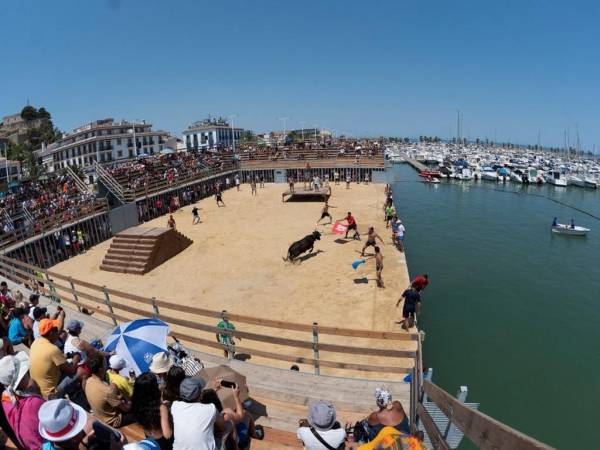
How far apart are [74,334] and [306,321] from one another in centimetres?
A: 701

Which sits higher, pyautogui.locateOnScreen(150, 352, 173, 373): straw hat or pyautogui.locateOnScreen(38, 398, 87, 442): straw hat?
pyautogui.locateOnScreen(38, 398, 87, 442): straw hat

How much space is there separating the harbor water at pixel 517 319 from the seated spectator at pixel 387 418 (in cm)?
737

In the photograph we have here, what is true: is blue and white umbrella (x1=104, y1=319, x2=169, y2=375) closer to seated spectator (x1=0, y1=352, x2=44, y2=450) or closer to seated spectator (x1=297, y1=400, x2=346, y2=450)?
seated spectator (x1=0, y1=352, x2=44, y2=450)

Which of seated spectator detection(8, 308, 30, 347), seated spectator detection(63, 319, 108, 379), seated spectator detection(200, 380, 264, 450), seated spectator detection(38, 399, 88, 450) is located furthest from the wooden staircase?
seated spectator detection(38, 399, 88, 450)

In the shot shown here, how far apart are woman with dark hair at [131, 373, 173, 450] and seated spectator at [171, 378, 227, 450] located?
1.00ft

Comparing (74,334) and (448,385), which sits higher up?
(74,334)

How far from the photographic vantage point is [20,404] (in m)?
4.05

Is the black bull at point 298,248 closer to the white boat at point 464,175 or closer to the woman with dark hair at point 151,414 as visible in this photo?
the woman with dark hair at point 151,414

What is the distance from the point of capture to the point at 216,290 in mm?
15312

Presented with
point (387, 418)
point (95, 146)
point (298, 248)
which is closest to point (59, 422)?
point (387, 418)

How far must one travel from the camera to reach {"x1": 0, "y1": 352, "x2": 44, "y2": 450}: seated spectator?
394 cm

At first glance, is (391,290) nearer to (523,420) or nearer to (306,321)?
(306,321)

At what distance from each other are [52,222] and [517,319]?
24.0 meters

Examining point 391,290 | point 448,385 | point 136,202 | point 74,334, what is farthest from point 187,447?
point 136,202
